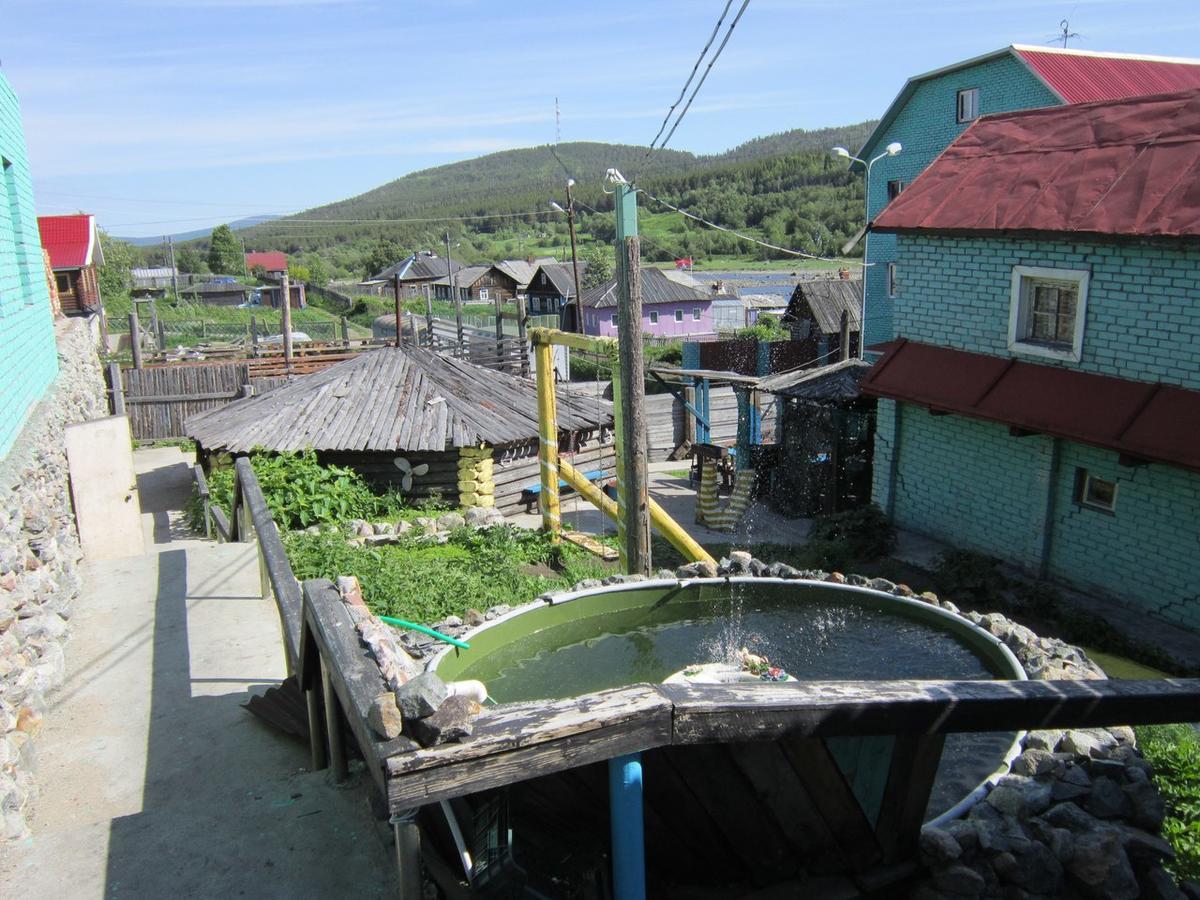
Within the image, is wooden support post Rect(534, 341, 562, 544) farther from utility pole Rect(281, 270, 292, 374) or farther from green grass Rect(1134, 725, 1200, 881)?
utility pole Rect(281, 270, 292, 374)

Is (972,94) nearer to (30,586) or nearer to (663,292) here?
(663,292)

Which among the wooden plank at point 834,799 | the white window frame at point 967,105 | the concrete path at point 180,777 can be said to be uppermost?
the white window frame at point 967,105

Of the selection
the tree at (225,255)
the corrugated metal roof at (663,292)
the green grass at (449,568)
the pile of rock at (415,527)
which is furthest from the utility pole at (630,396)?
the tree at (225,255)

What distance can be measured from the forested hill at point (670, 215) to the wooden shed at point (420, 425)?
147ft

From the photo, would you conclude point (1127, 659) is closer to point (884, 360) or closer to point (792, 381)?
point (884, 360)

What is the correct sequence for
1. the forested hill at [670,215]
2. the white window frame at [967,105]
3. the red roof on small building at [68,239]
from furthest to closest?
1. the forested hill at [670,215]
2. the red roof on small building at [68,239]
3. the white window frame at [967,105]

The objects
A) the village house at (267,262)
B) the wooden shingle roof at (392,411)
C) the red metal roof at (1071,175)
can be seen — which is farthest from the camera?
the village house at (267,262)

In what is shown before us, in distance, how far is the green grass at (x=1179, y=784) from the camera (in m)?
4.52

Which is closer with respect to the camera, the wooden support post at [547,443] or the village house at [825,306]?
the wooden support post at [547,443]

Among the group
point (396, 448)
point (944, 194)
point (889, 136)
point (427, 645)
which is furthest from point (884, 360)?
point (889, 136)

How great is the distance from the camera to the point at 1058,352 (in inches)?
447

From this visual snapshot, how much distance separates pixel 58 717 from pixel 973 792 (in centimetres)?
514

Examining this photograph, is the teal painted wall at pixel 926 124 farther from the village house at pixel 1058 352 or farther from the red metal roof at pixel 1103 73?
the village house at pixel 1058 352

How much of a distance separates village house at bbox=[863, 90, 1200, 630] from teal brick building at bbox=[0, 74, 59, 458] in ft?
34.3
